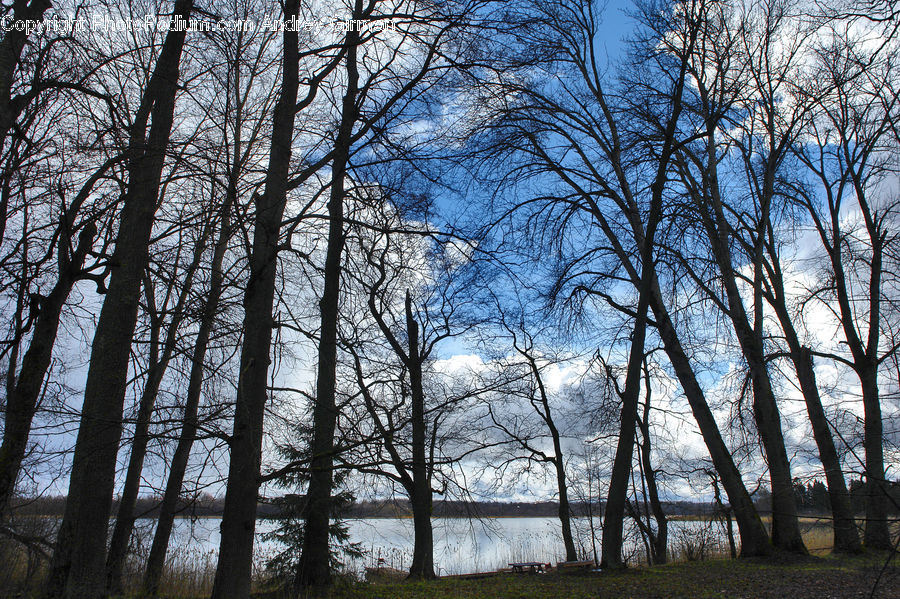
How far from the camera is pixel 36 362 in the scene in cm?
692

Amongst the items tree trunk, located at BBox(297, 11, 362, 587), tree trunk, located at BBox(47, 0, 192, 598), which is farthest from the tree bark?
tree trunk, located at BBox(47, 0, 192, 598)

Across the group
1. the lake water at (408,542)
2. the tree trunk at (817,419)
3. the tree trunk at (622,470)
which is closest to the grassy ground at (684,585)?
the tree trunk at (622,470)

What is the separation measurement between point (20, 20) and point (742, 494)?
13108 millimetres

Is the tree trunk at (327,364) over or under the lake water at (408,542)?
over

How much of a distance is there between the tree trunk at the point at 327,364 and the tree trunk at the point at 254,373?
1.58 ft

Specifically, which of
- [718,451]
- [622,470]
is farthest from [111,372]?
[718,451]

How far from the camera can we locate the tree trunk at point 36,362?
19.5ft

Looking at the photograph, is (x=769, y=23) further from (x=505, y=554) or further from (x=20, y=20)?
(x=505, y=554)

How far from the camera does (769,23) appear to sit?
12625 mm

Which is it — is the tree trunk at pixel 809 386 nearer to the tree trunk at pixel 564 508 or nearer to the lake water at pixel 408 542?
the lake water at pixel 408 542

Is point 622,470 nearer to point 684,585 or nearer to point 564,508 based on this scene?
point 684,585

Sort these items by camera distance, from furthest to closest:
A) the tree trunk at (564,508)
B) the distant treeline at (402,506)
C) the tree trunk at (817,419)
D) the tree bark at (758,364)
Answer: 1. the tree trunk at (564,508)
2. the tree trunk at (817,419)
3. the tree bark at (758,364)
4. the distant treeline at (402,506)

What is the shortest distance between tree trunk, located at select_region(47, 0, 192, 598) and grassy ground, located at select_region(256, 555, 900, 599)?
320 centimetres

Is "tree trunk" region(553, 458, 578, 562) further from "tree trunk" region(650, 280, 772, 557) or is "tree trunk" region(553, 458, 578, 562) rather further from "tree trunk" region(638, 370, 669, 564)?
"tree trunk" region(650, 280, 772, 557)
